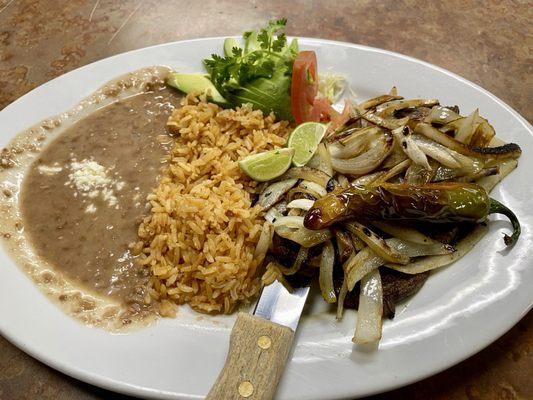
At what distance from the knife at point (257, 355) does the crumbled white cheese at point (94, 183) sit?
117 centimetres

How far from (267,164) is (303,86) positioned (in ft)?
2.34

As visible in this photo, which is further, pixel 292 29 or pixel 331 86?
pixel 292 29

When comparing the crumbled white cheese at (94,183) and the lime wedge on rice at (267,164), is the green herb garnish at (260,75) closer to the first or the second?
the lime wedge on rice at (267,164)

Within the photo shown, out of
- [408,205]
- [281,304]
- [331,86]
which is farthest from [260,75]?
[281,304]

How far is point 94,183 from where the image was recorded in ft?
9.65

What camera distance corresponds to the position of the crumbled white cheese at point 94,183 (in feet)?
9.45

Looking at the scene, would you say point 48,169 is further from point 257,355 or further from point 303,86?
point 257,355

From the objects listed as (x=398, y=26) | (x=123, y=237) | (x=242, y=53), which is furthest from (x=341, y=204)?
(x=398, y=26)

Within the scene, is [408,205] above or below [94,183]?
above

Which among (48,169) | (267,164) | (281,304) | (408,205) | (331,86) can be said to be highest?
(408,205)

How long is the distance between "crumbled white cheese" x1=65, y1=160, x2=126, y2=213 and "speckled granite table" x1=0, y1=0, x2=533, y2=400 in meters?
1.37

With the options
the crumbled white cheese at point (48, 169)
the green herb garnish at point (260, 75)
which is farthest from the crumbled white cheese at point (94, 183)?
the green herb garnish at point (260, 75)

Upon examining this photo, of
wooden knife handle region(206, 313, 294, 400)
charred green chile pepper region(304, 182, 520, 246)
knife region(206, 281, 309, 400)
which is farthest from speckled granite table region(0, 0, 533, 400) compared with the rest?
wooden knife handle region(206, 313, 294, 400)

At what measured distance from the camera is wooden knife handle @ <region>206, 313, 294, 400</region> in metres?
1.94
